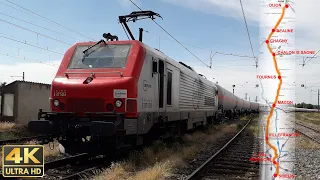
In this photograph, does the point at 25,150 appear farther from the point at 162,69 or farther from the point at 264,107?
the point at 162,69

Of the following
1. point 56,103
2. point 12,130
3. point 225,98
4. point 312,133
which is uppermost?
point 225,98

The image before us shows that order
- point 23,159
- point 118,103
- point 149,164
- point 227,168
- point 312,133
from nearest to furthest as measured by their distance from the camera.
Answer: point 23,159 → point 118,103 → point 227,168 → point 149,164 → point 312,133

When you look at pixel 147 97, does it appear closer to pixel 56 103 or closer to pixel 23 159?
pixel 56 103

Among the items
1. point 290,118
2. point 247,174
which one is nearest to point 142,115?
point 247,174

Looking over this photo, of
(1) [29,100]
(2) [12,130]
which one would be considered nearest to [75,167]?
(2) [12,130]

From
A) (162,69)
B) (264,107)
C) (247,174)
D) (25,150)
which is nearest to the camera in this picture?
(264,107)

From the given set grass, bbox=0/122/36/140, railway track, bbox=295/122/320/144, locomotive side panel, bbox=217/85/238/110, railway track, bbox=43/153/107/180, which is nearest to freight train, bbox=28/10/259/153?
railway track, bbox=43/153/107/180

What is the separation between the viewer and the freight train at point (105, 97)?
741 centimetres

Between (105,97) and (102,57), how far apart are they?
1.42 metres

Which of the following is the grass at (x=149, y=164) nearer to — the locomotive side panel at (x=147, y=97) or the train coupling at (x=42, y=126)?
the locomotive side panel at (x=147, y=97)

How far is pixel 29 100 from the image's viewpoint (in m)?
19.1

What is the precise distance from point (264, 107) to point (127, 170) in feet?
18.5

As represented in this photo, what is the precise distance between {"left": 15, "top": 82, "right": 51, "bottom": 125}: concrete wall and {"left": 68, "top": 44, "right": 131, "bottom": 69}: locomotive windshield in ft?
36.3

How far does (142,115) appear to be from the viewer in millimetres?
7977
